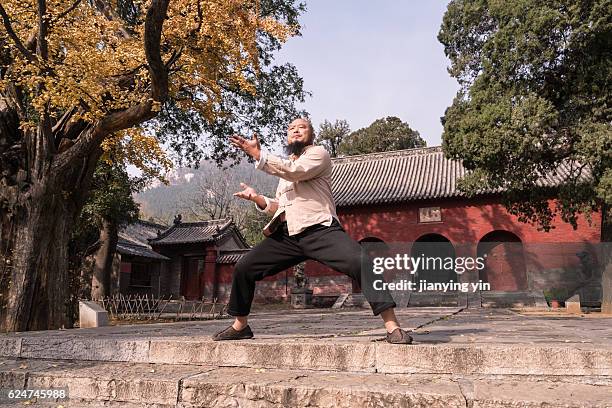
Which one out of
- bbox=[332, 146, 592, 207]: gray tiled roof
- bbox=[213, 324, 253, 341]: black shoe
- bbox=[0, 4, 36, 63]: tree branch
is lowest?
bbox=[213, 324, 253, 341]: black shoe

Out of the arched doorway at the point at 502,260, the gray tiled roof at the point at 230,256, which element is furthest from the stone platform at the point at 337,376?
the gray tiled roof at the point at 230,256

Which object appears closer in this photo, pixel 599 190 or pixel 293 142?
pixel 293 142

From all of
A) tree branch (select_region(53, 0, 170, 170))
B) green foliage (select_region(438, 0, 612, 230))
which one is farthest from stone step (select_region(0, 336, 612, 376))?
green foliage (select_region(438, 0, 612, 230))

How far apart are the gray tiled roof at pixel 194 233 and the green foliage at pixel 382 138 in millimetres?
15804

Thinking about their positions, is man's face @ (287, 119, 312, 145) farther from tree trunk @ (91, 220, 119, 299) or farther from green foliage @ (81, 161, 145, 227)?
tree trunk @ (91, 220, 119, 299)

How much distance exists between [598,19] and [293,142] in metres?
13.7

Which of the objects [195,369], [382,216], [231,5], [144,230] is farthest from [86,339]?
[144,230]

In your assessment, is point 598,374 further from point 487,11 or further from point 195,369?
point 487,11

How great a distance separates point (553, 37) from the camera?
46.1 feet

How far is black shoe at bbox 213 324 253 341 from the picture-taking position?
3312 millimetres

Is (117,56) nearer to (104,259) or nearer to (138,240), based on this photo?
(104,259)

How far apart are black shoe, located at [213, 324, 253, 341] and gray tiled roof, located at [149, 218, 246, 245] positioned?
25.9 meters

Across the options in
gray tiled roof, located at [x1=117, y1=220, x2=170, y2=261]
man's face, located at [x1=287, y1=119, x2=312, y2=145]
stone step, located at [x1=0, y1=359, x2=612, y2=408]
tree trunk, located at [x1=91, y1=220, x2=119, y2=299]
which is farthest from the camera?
gray tiled roof, located at [x1=117, y1=220, x2=170, y2=261]

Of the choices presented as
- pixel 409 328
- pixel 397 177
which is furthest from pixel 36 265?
pixel 397 177
